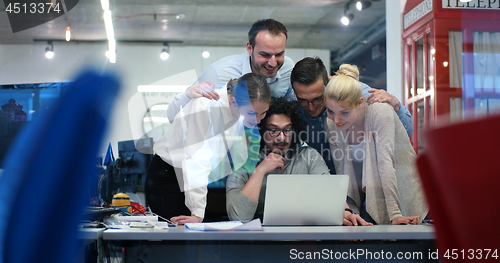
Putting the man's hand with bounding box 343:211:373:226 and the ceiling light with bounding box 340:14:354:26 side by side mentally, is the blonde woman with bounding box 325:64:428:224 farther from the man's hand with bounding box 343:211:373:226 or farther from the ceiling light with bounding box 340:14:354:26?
the man's hand with bounding box 343:211:373:226

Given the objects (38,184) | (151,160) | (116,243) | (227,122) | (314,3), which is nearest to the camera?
(38,184)

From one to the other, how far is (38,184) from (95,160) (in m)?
0.07

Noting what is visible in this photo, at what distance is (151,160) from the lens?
2.58 metres

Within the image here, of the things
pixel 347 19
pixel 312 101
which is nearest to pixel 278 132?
pixel 312 101

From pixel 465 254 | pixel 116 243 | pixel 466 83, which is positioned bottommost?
pixel 116 243

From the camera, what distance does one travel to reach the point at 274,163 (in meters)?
2.42

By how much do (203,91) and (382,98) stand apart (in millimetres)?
1213

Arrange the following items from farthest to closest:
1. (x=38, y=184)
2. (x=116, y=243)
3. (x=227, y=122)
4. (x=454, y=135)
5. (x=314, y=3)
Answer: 1. (x=314, y=3)
2. (x=227, y=122)
3. (x=116, y=243)
4. (x=38, y=184)
5. (x=454, y=135)

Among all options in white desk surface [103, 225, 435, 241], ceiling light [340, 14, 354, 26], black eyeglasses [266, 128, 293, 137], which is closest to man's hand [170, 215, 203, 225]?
white desk surface [103, 225, 435, 241]

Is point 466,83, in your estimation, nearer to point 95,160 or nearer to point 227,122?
point 227,122

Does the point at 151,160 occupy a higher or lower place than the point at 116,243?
higher

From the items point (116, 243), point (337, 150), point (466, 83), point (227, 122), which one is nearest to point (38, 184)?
point (116, 243)

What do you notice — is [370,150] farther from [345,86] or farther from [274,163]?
[274,163]

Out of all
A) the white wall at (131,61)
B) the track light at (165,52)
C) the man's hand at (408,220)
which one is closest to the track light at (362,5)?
the white wall at (131,61)
